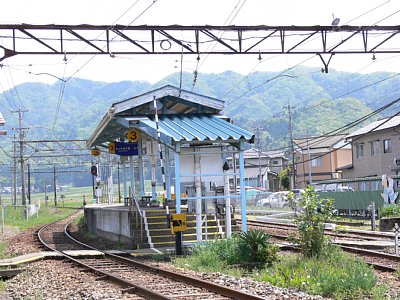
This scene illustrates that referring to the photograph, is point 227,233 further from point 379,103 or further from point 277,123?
point 379,103

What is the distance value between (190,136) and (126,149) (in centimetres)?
871

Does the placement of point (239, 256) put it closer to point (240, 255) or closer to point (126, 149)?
point (240, 255)

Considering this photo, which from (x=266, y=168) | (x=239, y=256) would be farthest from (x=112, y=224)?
(x=266, y=168)


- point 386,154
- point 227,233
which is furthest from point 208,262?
point 386,154

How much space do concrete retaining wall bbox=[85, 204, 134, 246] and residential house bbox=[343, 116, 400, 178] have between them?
795 inches

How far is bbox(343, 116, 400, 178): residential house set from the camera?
44656 millimetres

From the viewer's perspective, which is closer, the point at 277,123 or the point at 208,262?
the point at 208,262

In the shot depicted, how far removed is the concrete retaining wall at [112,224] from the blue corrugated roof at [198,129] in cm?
352

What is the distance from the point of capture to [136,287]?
430 inches

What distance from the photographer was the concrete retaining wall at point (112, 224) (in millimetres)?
20562

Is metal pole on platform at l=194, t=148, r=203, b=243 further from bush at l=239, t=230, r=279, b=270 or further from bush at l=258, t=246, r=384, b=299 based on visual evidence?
bush at l=258, t=246, r=384, b=299

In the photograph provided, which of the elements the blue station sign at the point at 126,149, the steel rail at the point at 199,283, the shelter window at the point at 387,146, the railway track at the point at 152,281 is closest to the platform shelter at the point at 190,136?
the railway track at the point at 152,281

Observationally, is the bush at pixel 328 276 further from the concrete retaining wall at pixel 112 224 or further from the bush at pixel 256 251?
the concrete retaining wall at pixel 112 224

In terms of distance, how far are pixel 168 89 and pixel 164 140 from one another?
226 cm
